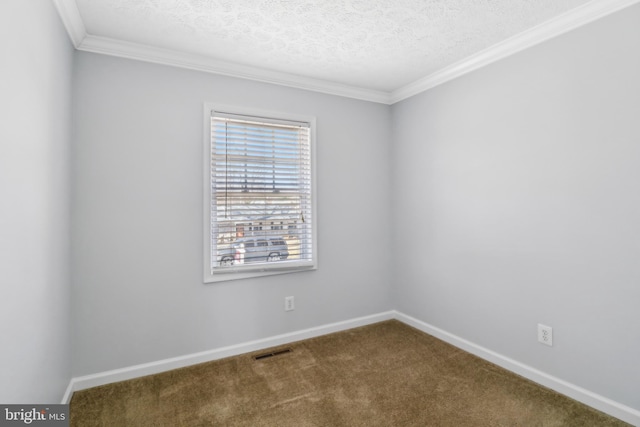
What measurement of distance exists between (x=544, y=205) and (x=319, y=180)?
188 cm

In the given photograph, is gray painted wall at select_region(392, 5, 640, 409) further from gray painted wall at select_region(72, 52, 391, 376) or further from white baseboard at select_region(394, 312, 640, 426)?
gray painted wall at select_region(72, 52, 391, 376)

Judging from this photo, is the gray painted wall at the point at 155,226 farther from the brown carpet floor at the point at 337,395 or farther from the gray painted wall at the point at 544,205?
the gray painted wall at the point at 544,205

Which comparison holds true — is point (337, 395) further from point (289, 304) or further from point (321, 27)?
point (321, 27)

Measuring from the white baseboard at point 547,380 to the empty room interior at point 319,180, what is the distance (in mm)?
13

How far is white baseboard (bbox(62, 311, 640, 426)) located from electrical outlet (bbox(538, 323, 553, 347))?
0.23 meters

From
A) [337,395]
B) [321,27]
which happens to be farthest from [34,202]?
[337,395]

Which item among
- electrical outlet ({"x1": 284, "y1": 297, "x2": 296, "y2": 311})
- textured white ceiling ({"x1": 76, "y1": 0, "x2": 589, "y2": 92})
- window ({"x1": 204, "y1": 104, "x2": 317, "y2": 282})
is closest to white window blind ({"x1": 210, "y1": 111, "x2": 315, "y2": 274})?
window ({"x1": 204, "y1": 104, "x2": 317, "y2": 282})

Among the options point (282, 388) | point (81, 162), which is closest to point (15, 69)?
point (81, 162)

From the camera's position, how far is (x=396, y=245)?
3.63m

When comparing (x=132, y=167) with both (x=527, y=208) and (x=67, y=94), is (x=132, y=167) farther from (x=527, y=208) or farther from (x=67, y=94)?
(x=527, y=208)

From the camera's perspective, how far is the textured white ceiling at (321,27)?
1.99 meters

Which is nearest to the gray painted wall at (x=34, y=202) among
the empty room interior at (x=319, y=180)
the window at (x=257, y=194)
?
the empty room interior at (x=319, y=180)

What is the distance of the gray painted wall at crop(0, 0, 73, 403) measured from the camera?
1258 millimetres

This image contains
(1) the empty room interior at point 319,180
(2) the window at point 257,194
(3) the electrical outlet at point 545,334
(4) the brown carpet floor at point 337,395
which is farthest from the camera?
(2) the window at point 257,194
